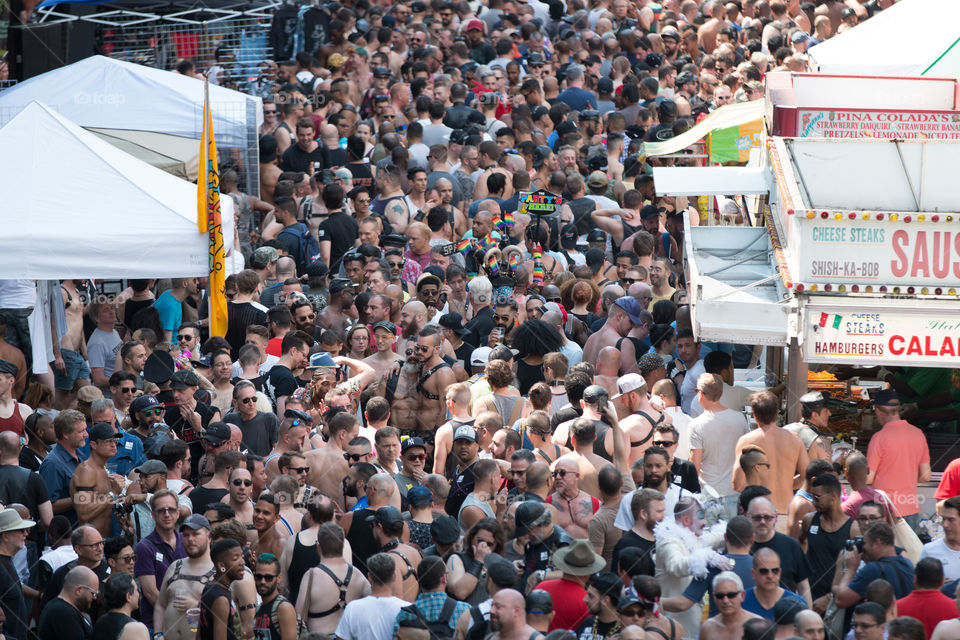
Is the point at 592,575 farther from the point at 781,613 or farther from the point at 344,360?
the point at 344,360

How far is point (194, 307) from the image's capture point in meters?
11.9

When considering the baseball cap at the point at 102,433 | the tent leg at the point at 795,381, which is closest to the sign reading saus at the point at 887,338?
the tent leg at the point at 795,381

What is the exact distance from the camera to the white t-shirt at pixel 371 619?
677cm

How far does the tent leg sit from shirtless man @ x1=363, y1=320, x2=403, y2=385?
111 inches

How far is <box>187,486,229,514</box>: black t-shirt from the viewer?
820 cm

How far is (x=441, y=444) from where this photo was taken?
8.94 metres

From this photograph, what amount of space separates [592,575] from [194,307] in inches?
231

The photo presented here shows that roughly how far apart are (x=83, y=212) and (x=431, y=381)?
2.88 meters

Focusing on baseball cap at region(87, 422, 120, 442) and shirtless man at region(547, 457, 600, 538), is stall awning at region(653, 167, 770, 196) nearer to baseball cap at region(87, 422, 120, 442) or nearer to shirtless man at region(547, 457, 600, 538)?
shirtless man at region(547, 457, 600, 538)

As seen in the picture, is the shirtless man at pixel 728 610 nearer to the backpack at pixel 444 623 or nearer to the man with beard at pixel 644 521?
the man with beard at pixel 644 521

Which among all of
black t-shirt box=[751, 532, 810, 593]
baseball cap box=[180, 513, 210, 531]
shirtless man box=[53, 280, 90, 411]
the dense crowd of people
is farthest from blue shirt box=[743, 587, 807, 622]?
shirtless man box=[53, 280, 90, 411]

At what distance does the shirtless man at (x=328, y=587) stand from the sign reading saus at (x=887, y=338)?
3.16 m

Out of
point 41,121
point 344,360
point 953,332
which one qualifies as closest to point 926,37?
point 953,332

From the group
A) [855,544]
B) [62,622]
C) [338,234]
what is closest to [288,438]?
[62,622]
